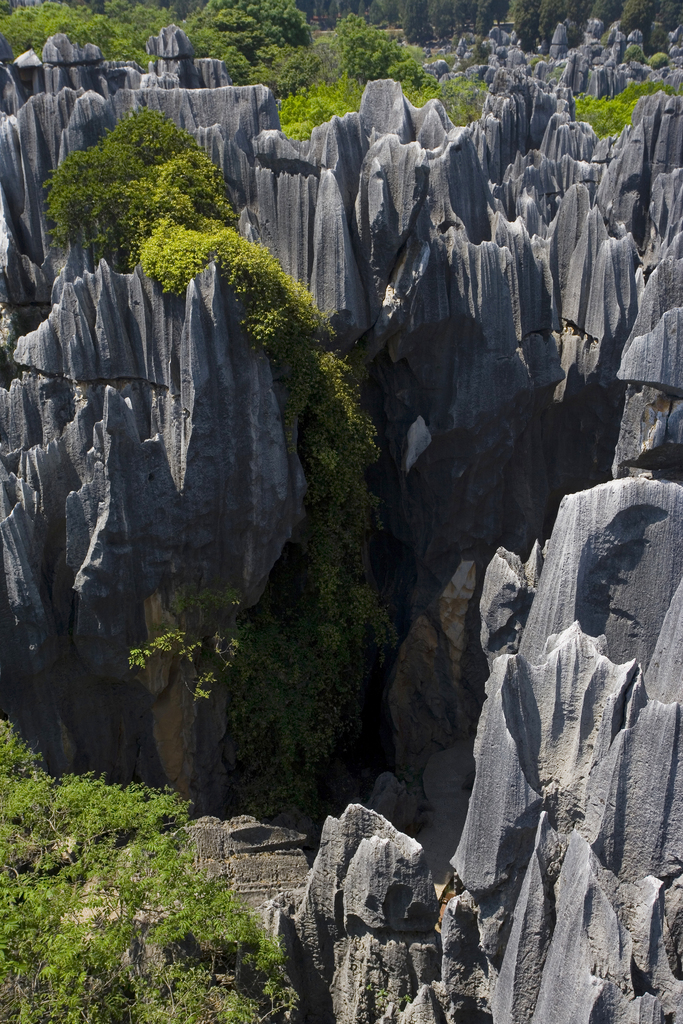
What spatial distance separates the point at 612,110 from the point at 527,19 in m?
44.1

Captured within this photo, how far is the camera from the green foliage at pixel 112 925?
7891 mm

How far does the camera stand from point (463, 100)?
119ft

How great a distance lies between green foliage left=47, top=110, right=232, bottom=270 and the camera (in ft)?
47.5

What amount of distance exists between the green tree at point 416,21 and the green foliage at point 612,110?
49.8 metres

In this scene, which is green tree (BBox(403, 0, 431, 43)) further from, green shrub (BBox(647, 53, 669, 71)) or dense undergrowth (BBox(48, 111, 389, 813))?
dense undergrowth (BBox(48, 111, 389, 813))

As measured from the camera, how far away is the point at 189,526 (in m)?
14.1

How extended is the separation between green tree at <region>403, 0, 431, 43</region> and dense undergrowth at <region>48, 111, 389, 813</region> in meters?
85.6

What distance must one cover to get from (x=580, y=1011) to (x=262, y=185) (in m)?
14.9

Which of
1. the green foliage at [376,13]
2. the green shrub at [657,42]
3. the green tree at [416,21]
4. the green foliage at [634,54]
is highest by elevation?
the green foliage at [376,13]

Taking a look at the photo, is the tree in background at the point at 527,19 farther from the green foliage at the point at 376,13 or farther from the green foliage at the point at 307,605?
the green foliage at the point at 307,605

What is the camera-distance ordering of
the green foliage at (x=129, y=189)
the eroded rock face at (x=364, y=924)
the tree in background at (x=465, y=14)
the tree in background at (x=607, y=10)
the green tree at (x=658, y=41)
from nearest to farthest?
the eroded rock face at (x=364, y=924), the green foliage at (x=129, y=189), the green tree at (x=658, y=41), the tree in background at (x=607, y=10), the tree in background at (x=465, y=14)

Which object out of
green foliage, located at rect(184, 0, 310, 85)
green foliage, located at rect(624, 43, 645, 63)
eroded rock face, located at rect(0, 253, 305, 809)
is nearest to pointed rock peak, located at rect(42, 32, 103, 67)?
eroded rock face, located at rect(0, 253, 305, 809)

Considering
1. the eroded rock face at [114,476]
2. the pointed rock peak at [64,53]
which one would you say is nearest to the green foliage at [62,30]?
the pointed rock peak at [64,53]

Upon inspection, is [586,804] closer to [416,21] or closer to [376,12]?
[416,21]
